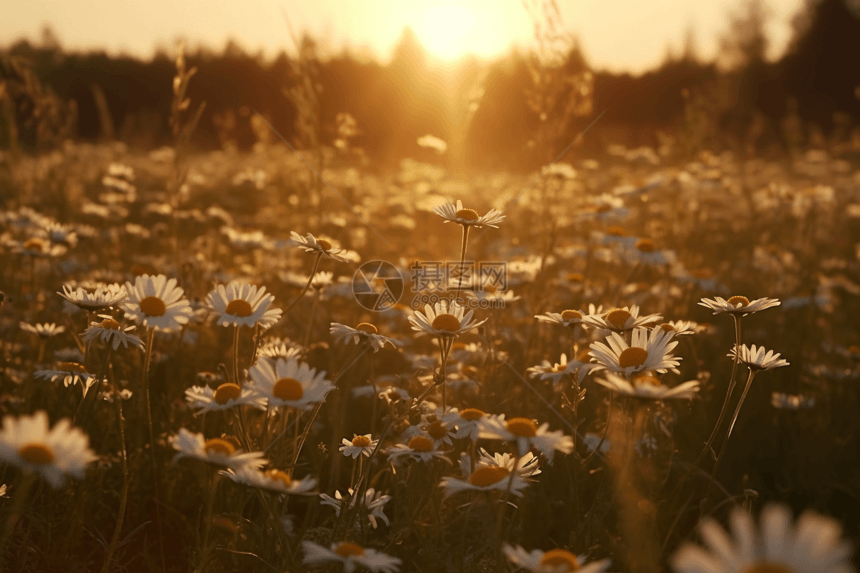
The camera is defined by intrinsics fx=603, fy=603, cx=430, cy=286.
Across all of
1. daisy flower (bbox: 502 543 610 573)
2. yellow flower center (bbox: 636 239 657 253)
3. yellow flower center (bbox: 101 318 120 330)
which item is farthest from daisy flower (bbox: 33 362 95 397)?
yellow flower center (bbox: 636 239 657 253)

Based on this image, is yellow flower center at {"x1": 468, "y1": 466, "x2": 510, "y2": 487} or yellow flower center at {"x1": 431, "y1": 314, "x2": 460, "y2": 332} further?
yellow flower center at {"x1": 431, "y1": 314, "x2": 460, "y2": 332}

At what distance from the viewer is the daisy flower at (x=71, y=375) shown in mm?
2180

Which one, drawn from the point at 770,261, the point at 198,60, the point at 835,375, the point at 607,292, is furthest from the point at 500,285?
the point at 198,60

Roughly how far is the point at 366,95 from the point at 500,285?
2670 centimetres

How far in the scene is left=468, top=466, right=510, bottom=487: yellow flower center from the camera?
1.54 metres

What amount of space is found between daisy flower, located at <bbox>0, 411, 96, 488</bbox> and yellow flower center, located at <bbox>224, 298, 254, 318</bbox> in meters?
0.84

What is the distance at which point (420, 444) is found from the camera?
1.96 metres

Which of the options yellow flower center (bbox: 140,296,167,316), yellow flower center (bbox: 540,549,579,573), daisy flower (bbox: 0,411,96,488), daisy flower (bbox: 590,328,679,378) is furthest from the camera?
yellow flower center (bbox: 140,296,167,316)

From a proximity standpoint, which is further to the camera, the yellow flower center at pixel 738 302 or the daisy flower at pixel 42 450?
the yellow flower center at pixel 738 302

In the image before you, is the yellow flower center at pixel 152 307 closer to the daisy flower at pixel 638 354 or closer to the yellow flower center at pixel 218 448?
the yellow flower center at pixel 218 448

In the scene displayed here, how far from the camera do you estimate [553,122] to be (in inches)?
156

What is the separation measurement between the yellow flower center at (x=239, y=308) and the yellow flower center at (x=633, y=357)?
120cm

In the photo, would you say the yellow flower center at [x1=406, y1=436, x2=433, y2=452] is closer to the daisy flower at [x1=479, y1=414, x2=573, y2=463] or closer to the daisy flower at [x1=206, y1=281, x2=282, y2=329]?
the daisy flower at [x1=479, y1=414, x2=573, y2=463]

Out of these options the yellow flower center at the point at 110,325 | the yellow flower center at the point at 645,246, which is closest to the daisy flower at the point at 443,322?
the yellow flower center at the point at 110,325
